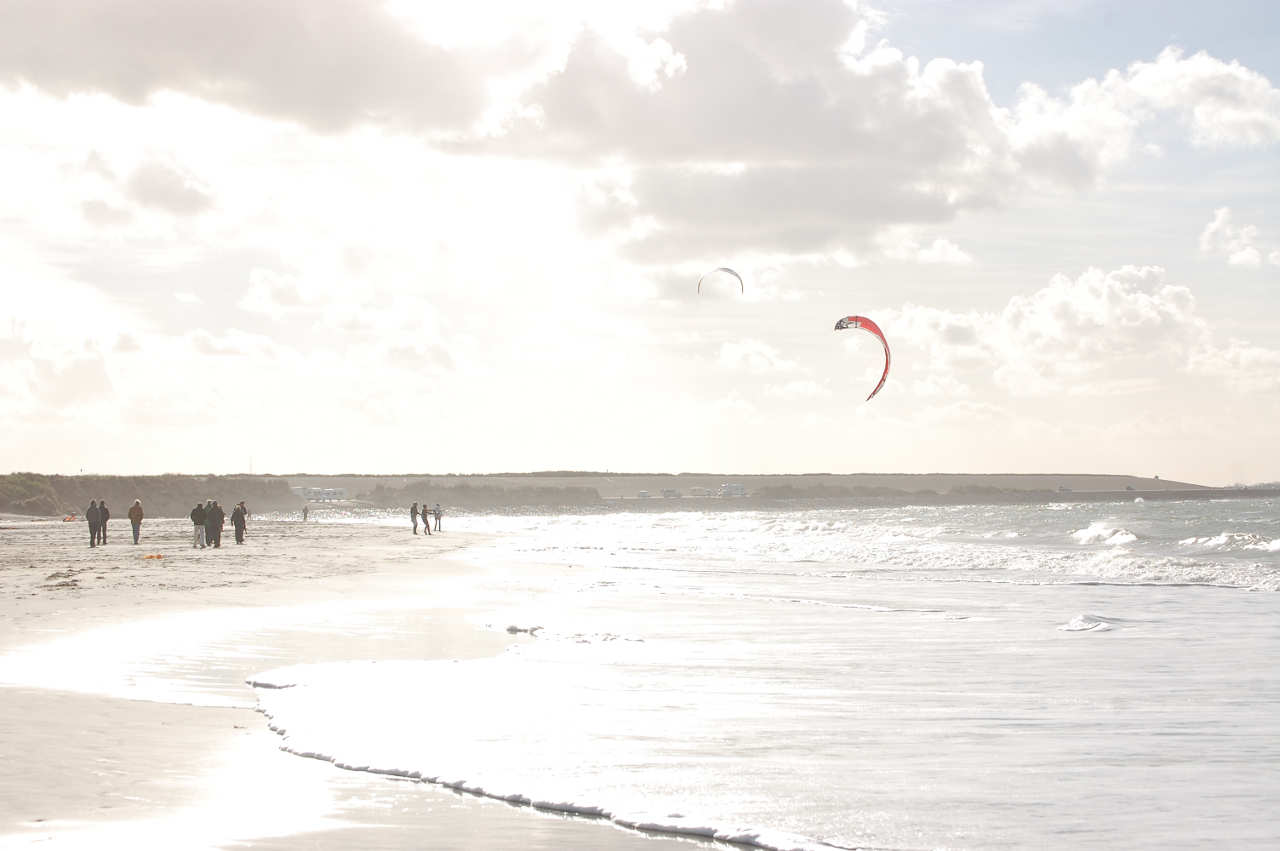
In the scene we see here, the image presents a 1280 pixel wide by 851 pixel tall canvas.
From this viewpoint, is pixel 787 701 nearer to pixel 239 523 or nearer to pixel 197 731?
pixel 197 731

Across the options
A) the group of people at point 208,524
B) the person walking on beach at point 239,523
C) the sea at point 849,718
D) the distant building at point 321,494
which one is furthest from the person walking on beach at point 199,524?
the distant building at point 321,494

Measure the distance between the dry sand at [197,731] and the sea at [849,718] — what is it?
0.37m

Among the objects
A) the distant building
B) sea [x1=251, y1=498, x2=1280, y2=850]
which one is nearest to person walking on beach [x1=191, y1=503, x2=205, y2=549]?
sea [x1=251, y1=498, x2=1280, y2=850]

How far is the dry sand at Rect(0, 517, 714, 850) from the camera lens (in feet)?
19.5

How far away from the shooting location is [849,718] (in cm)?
898

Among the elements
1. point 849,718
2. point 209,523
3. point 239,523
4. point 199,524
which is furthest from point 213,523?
point 849,718

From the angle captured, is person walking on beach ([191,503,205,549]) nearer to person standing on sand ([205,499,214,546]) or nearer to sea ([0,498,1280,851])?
person standing on sand ([205,499,214,546])

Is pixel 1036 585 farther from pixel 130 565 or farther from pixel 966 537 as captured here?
pixel 966 537

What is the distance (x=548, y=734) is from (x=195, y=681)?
3712 millimetres

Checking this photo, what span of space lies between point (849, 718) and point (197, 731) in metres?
4.57

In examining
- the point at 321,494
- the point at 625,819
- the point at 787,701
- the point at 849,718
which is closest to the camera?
the point at 625,819

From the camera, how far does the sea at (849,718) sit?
6.37 meters

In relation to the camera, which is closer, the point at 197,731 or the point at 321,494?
the point at 197,731

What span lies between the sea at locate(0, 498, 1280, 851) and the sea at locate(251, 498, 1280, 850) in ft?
0.10
